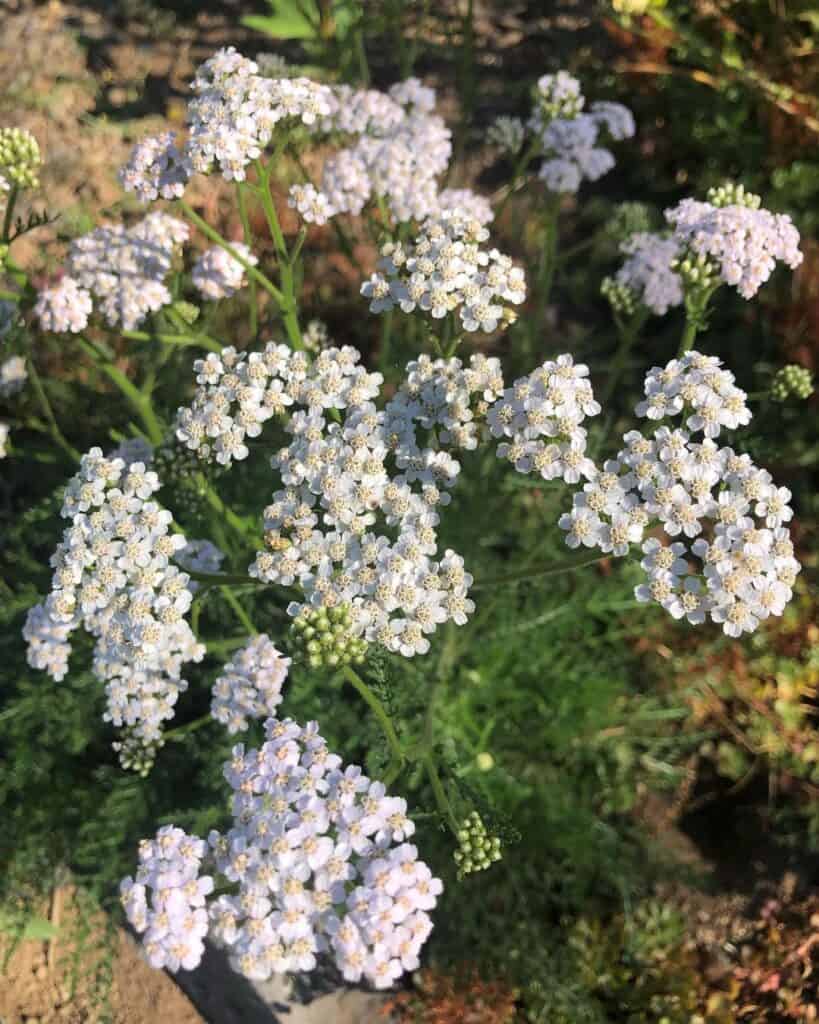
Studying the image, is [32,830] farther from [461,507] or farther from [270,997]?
[461,507]

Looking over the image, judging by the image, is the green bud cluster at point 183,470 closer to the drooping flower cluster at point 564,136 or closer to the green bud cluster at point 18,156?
the green bud cluster at point 18,156

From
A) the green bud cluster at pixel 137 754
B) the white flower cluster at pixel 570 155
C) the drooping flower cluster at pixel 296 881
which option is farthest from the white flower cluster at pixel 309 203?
the green bud cluster at pixel 137 754

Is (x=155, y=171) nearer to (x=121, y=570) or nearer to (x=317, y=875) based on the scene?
(x=121, y=570)

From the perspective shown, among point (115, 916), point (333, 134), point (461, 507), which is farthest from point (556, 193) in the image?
point (115, 916)

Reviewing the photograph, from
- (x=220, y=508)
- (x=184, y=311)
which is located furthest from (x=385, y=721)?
(x=184, y=311)

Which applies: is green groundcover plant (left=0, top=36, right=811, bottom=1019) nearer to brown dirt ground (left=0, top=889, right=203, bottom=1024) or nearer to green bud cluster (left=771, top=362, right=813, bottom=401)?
green bud cluster (left=771, top=362, right=813, bottom=401)
